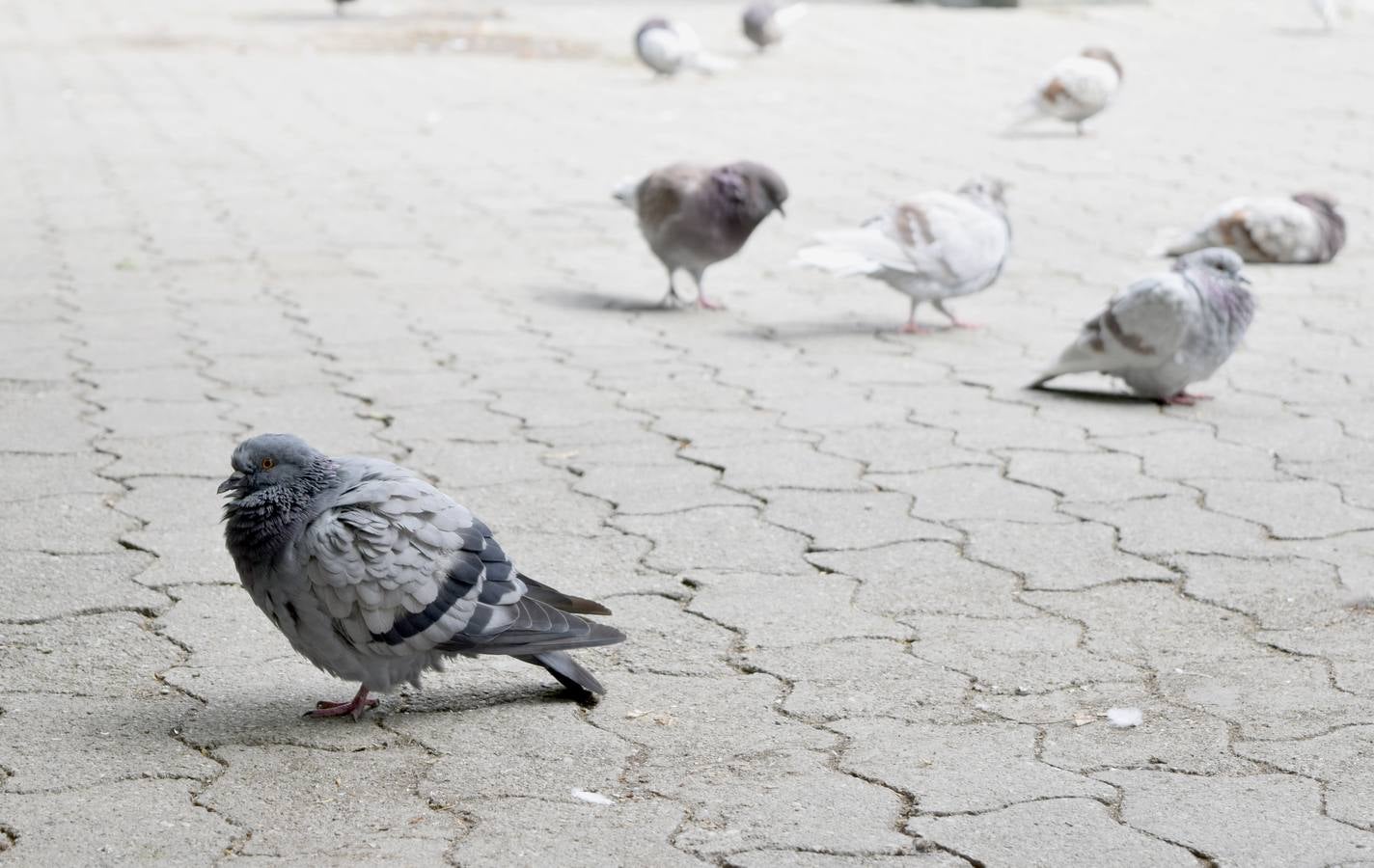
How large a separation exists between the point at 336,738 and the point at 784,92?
10708 millimetres

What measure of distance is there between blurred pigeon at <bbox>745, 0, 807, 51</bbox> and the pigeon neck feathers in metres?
12.9

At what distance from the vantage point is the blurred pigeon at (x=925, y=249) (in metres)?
5.60

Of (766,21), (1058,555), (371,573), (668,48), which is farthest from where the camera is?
(766,21)

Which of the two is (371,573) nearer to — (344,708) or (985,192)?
(344,708)

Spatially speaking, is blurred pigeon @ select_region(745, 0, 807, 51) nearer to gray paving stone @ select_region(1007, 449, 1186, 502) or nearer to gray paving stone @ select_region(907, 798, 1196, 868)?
gray paving stone @ select_region(1007, 449, 1186, 502)

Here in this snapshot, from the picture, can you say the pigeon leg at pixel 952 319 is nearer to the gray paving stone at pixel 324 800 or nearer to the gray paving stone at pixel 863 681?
the gray paving stone at pixel 863 681

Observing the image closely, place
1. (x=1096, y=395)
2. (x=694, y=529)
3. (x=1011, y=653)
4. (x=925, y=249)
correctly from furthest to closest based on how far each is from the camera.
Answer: (x=925, y=249)
(x=1096, y=395)
(x=694, y=529)
(x=1011, y=653)

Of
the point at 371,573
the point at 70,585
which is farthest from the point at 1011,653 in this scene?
the point at 70,585

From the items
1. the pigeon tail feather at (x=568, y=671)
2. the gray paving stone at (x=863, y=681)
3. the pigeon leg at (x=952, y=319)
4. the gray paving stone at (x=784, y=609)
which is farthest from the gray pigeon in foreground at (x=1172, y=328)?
the pigeon tail feather at (x=568, y=671)

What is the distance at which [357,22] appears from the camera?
17.9 metres

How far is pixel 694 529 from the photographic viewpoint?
3750 millimetres

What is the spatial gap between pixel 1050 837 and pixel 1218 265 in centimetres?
286

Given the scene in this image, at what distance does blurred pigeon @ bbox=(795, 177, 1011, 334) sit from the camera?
5.60 metres

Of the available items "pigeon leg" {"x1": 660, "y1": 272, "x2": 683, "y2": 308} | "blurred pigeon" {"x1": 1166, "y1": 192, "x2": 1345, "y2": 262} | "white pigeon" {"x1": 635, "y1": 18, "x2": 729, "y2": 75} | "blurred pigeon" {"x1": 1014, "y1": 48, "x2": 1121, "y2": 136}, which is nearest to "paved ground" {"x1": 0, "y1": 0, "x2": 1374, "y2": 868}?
"pigeon leg" {"x1": 660, "y1": 272, "x2": 683, "y2": 308}
